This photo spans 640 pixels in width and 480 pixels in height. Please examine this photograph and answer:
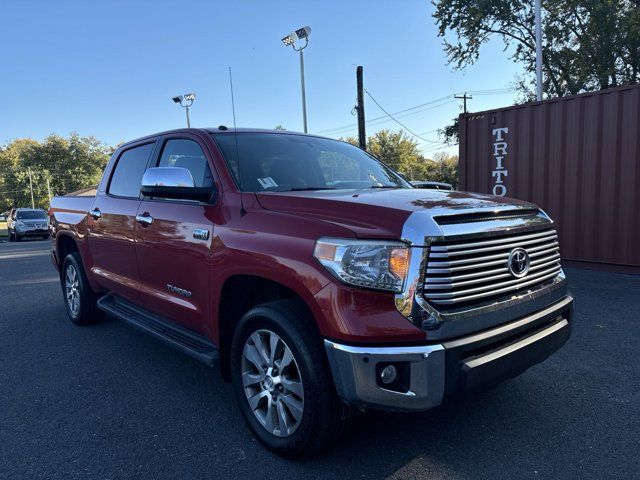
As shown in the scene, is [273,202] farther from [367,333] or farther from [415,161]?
[415,161]

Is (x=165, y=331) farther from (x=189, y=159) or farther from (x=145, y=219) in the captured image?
(x=189, y=159)

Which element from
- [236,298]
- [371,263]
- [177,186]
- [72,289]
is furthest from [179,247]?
[72,289]

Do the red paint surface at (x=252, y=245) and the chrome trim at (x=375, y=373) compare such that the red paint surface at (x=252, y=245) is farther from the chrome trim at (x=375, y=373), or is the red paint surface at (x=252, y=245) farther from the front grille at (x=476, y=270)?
the front grille at (x=476, y=270)

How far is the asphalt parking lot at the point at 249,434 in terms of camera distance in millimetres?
2529

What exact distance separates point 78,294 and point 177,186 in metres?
2.96

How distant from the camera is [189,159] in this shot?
3.59 m

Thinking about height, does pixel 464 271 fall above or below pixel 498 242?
below

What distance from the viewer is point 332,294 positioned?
7.30ft

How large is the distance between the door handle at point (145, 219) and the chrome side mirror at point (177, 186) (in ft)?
1.56

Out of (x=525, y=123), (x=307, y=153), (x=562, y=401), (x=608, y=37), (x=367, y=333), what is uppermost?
(x=608, y=37)

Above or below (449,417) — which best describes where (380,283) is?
above

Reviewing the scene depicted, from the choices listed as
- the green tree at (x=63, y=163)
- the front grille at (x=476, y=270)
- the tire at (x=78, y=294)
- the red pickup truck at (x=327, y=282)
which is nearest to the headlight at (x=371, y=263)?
the red pickup truck at (x=327, y=282)

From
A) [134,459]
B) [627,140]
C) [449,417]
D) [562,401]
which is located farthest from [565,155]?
[134,459]

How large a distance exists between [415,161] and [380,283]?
60.9 metres
